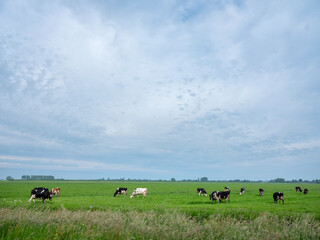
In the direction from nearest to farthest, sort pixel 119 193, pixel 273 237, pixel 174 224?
pixel 273 237 → pixel 174 224 → pixel 119 193

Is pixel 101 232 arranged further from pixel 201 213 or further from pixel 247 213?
pixel 247 213

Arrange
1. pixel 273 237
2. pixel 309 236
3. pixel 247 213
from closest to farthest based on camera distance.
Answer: pixel 273 237 → pixel 309 236 → pixel 247 213

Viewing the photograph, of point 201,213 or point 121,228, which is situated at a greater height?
point 121,228

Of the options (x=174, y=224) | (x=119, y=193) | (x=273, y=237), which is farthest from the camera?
(x=119, y=193)

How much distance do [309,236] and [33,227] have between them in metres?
12.0

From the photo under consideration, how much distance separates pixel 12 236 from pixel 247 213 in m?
16.4

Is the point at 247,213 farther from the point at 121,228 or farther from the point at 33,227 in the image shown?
the point at 33,227

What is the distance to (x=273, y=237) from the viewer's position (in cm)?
927

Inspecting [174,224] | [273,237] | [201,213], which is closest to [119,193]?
[201,213]

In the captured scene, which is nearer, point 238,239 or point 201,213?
point 238,239

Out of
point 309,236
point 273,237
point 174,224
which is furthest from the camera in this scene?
point 174,224

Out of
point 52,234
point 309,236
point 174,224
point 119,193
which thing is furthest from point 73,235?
point 119,193

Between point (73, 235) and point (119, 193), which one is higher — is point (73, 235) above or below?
above

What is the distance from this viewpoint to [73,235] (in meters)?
8.72
